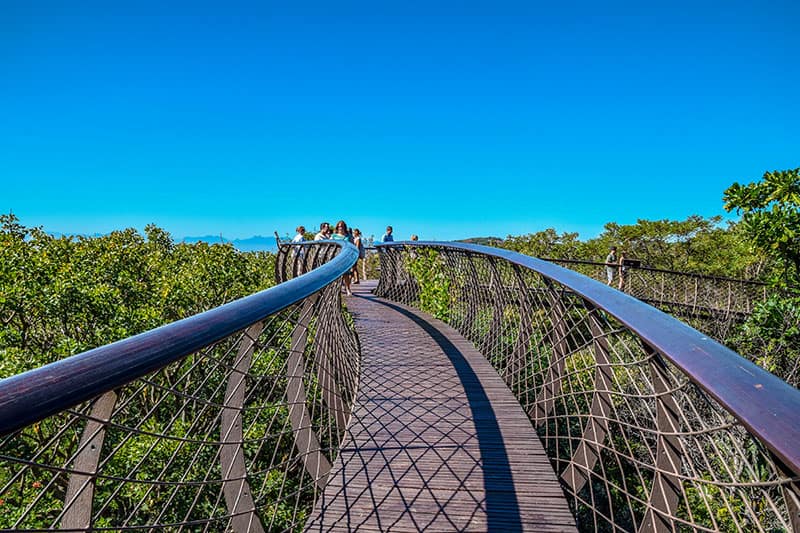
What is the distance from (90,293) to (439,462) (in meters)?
6.47

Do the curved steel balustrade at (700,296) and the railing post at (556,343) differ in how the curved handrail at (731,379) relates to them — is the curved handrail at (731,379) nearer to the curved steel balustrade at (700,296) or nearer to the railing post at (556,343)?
the railing post at (556,343)

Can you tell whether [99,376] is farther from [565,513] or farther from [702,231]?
[702,231]

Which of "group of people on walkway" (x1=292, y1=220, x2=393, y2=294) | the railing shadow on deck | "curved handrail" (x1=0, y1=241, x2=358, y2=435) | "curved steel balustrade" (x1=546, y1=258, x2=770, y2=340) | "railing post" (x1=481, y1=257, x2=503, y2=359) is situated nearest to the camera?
"curved handrail" (x1=0, y1=241, x2=358, y2=435)

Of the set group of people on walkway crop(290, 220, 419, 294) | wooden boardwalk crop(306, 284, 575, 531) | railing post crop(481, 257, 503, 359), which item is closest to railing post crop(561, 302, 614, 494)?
wooden boardwalk crop(306, 284, 575, 531)

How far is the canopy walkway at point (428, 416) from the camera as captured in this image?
743mm

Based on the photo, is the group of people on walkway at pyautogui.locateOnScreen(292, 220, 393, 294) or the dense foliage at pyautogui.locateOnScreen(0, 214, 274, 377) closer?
the dense foliage at pyautogui.locateOnScreen(0, 214, 274, 377)

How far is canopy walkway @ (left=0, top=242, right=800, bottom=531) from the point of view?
743 mm

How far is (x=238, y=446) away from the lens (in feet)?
5.16

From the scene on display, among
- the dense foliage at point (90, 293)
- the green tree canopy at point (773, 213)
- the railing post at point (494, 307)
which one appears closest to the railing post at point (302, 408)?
the railing post at point (494, 307)

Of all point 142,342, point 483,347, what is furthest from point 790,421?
point 483,347

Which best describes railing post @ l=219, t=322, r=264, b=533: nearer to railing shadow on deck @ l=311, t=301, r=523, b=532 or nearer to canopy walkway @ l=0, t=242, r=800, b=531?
canopy walkway @ l=0, t=242, r=800, b=531

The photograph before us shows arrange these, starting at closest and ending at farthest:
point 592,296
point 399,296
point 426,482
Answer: point 592,296 < point 426,482 < point 399,296

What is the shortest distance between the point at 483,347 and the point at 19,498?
562 centimetres

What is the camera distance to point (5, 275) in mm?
6930
